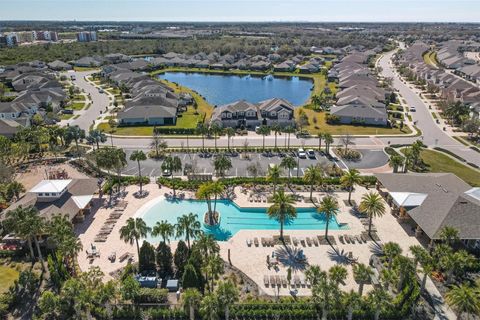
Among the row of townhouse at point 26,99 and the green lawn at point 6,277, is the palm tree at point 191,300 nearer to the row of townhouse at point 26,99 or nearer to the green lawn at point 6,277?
the green lawn at point 6,277

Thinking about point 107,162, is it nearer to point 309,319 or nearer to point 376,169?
point 309,319

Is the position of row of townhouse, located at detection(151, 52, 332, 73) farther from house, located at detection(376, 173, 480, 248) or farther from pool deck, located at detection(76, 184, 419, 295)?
pool deck, located at detection(76, 184, 419, 295)

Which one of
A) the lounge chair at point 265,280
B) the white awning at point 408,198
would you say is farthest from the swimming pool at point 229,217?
the lounge chair at point 265,280

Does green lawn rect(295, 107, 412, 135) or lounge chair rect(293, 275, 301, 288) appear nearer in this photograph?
lounge chair rect(293, 275, 301, 288)

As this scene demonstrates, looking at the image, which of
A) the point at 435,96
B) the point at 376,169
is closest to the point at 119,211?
the point at 376,169

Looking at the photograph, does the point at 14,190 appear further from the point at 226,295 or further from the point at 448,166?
the point at 448,166

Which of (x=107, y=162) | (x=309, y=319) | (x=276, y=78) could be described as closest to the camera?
(x=309, y=319)

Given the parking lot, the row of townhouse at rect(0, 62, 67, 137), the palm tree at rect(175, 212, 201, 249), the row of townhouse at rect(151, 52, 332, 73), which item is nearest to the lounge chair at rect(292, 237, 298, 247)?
the palm tree at rect(175, 212, 201, 249)
